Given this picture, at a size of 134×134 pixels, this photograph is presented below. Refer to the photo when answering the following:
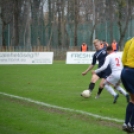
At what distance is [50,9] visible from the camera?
64.4 meters

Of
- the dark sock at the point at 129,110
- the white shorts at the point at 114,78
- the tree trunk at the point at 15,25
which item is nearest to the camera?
the dark sock at the point at 129,110

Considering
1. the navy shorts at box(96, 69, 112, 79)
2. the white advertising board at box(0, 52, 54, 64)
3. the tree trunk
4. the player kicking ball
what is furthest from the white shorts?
the tree trunk

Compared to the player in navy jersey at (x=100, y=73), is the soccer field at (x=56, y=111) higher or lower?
lower

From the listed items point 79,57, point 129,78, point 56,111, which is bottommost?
point 79,57

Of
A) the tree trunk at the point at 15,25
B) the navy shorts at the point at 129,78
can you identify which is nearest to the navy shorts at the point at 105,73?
the navy shorts at the point at 129,78

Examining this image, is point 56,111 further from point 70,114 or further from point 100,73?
point 100,73

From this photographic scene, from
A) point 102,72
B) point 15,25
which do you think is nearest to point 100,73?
point 102,72

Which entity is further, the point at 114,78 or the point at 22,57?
the point at 22,57

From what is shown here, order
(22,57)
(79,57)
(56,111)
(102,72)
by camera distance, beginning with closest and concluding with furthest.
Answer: (56,111) → (102,72) → (22,57) → (79,57)

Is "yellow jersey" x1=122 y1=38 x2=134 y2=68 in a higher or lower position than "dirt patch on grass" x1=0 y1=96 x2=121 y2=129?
higher

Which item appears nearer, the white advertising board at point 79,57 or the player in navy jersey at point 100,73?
the player in navy jersey at point 100,73

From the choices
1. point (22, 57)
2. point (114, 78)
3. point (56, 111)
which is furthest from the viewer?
point (22, 57)

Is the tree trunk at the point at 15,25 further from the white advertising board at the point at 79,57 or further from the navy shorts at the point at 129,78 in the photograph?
the navy shorts at the point at 129,78

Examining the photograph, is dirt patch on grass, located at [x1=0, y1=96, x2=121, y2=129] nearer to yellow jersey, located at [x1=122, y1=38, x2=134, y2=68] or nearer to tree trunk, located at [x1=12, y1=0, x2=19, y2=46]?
yellow jersey, located at [x1=122, y1=38, x2=134, y2=68]
